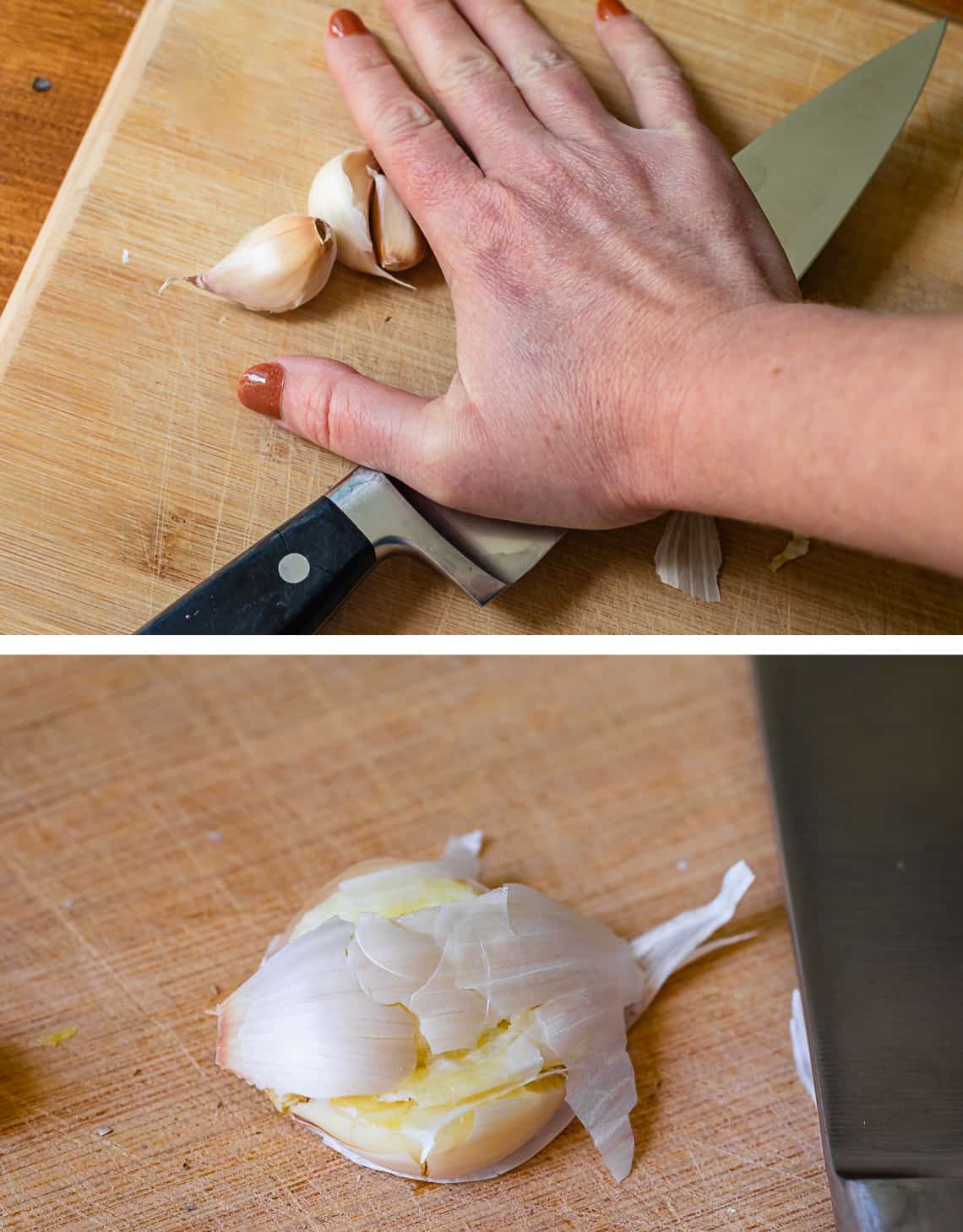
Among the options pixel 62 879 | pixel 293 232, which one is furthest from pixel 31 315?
pixel 62 879

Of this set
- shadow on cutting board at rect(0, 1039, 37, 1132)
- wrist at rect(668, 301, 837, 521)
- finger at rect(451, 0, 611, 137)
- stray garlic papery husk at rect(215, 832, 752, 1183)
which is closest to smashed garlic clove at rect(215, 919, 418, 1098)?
stray garlic papery husk at rect(215, 832, 752, 1183)

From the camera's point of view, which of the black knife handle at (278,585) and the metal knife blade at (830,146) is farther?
the metal knife blade at (830,146)

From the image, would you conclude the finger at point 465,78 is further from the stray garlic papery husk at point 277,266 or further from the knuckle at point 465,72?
the stray garlic papery husk at point 277,266

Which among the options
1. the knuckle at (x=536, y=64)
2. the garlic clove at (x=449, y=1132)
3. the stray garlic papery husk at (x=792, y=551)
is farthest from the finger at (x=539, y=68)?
the garlic clove at (x=449, y=1132)

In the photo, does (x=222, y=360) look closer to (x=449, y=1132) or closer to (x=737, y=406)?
(x=737, y=406)

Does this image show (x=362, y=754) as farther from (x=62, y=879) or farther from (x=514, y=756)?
(x=62, y=879)

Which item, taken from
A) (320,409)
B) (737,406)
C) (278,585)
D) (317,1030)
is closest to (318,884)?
(317,1030)
